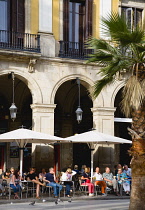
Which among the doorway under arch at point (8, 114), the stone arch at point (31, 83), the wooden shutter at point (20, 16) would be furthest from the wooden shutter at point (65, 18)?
the doorway under arch at point (8, 114)

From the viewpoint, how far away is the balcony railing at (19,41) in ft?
80.3

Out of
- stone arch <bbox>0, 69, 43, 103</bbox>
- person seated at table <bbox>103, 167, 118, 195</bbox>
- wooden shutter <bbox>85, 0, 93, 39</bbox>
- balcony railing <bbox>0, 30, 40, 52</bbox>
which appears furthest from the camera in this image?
wooden shutter <bbox>85, 0, 93, 39</bbox>

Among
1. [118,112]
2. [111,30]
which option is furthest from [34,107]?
[111,30]

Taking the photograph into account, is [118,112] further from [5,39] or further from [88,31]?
[5,39]

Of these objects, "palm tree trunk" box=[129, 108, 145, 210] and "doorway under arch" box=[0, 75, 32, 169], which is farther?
"doorway under arch" box=[0, 75, 32, 169]

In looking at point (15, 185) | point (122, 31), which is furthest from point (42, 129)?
point (122, 31)

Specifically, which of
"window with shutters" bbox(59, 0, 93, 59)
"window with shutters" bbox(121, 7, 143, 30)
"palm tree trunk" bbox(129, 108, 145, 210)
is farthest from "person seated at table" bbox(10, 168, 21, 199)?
"window with shutters" bbox(121, 7, 143, 30)

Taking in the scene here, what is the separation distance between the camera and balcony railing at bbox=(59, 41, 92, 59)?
25.8 meters

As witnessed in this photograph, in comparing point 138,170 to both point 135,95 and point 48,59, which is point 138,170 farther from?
point 48,59

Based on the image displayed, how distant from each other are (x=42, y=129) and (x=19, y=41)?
169 inches

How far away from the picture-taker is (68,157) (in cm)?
2998

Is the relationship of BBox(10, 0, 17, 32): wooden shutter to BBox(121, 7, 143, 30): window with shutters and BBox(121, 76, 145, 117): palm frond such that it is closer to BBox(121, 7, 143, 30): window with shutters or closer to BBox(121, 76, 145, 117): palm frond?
BBox(121, 7, 143, 30): window with shutters

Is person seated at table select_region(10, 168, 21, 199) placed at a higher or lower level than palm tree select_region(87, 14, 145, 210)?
lower

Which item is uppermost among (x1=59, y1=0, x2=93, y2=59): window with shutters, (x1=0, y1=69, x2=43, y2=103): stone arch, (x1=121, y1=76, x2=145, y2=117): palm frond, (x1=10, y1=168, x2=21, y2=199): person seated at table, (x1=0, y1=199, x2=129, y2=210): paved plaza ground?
(x1=59, y1=0, x2=93, y2=59): window with shutters
